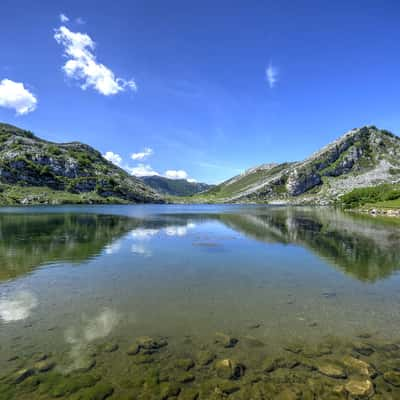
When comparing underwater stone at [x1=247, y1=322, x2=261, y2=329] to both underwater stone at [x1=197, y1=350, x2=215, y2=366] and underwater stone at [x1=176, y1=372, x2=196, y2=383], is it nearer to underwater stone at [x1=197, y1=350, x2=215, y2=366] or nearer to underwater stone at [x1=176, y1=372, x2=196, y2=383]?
underwater stone at [x1=197, y1=350, x2=215, y2=366]

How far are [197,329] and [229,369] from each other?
409cm

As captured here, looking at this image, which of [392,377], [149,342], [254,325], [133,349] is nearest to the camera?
[392,377]

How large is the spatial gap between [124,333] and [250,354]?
7.16 meters

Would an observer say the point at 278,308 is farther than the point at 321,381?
Yes

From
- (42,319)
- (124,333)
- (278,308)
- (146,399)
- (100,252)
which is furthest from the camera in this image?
(100,252)

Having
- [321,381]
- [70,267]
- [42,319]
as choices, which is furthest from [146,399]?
[70,267]

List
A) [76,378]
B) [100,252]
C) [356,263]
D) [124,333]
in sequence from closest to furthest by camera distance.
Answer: [76,378]
[124,333]
[356,263]
[100,252]

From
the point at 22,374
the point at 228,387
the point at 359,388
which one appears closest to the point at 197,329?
the point at 228,387

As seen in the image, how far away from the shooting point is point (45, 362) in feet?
39.0

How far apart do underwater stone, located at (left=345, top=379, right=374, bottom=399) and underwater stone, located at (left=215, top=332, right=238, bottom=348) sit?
17.8 ft

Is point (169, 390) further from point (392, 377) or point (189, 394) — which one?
point (392, 377)

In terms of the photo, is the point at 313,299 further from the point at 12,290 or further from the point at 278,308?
the point at 12,290

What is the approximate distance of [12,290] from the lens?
69.8 feet

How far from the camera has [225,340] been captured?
46.5ft
